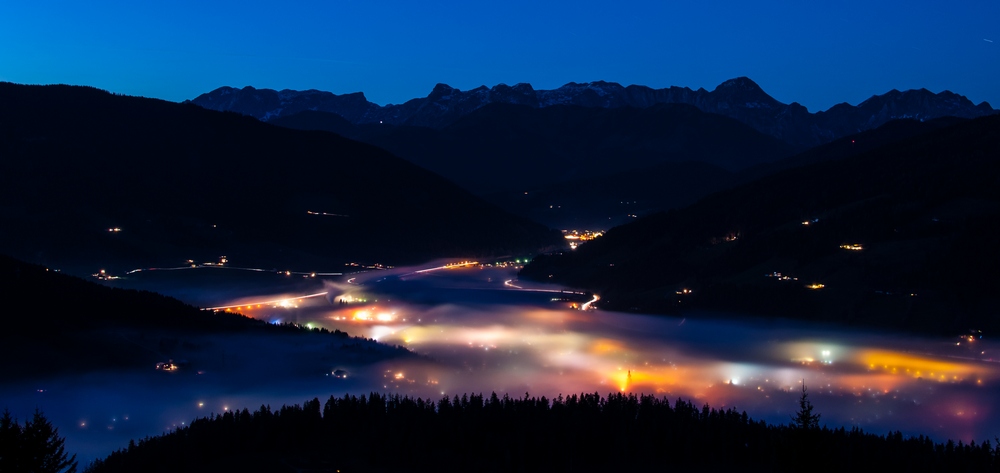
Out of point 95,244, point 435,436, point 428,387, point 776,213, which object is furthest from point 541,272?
point 435,436

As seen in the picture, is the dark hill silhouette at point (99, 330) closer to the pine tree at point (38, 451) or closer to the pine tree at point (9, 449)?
the pine tree at point (38, 451)

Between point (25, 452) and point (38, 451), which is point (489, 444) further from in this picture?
point (25, 452)

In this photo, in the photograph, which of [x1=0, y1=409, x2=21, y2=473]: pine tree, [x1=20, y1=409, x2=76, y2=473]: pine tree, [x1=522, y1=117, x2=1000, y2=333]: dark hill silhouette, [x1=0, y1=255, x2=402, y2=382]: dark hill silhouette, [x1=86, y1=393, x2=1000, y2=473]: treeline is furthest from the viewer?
[x1=522, y1=117, x2=1000, y2=333]: dark hill silhouette

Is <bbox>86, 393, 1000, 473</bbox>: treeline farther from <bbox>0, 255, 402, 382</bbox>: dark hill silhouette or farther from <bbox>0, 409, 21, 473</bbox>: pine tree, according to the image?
<bbox>0, 255, 402, 382</bbox>: dark hill silhouette

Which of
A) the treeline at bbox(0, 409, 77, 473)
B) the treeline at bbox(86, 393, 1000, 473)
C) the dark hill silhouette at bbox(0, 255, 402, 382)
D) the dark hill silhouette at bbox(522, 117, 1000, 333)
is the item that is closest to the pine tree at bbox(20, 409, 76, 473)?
the treeline at bbox(0, 409, 77, 473)

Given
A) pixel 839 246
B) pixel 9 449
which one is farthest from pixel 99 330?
pixel 839 246

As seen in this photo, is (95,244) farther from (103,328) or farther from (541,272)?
(103,328)
